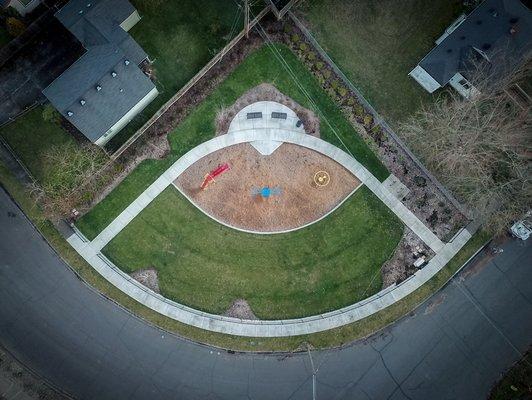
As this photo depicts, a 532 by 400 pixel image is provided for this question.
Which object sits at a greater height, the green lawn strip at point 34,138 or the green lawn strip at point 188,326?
the green lawn strip at point 34,138

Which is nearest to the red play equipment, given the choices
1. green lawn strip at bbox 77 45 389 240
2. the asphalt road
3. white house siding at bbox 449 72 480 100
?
green lawn strip at bbox 77 45 389 240

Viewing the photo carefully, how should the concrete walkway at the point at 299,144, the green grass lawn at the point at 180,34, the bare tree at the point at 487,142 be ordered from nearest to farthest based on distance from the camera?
1. the bare tree at the point at 487,142
2. the concrete walkway at the point at 299,144
3. the green grass lawn at the point at 180,34

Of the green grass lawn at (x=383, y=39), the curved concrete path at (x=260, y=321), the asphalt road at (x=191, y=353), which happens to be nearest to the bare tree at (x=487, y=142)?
the green grass lawn at (x=383, y=39)

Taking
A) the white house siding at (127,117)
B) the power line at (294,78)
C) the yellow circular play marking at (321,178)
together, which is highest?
the power line at (294,78)

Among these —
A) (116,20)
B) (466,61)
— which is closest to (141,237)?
(116,20)

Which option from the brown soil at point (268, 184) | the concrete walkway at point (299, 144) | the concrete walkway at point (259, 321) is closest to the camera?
the concrete walkway at point (259, 321)

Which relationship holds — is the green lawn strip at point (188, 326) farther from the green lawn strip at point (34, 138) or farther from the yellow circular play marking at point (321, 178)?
the yellow circular play marking at point (321, 178)

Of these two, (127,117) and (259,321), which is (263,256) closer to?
(259,321)
